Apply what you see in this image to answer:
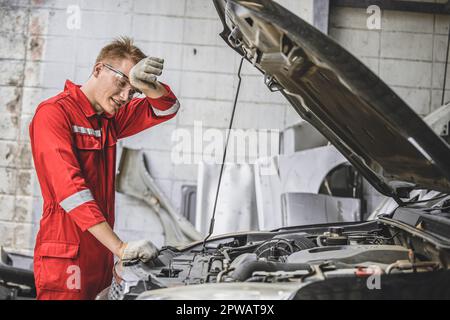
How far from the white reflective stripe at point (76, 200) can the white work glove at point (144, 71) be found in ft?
1.68

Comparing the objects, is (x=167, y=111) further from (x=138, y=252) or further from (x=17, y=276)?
(x=17, y=276)

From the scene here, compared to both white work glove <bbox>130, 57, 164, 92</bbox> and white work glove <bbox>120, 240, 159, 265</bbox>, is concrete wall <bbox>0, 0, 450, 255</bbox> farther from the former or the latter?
white work glove <bbox>120, 240, 159, 265</bbox>

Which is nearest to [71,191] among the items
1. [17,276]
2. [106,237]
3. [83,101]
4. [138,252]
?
[106,237]

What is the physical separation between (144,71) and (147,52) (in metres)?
2.60

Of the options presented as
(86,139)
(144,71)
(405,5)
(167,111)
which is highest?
(405,5)

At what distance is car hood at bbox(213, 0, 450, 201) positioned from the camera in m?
1.37

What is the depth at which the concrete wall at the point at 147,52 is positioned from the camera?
4.54 meters

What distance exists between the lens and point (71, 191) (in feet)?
6.10

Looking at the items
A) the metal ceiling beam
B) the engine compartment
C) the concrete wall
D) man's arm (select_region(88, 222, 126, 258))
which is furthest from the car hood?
the metal ceiling beam

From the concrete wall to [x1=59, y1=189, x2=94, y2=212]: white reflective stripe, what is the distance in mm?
2682

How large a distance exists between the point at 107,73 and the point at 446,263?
149 centimetres

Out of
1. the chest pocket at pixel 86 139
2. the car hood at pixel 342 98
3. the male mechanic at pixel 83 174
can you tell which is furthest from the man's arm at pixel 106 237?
the car hood at pixel 342 98

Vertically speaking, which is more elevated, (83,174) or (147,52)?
(147,52)

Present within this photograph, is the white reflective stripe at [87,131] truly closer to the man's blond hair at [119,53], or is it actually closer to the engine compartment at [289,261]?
the man's blond hair at [119,53]
